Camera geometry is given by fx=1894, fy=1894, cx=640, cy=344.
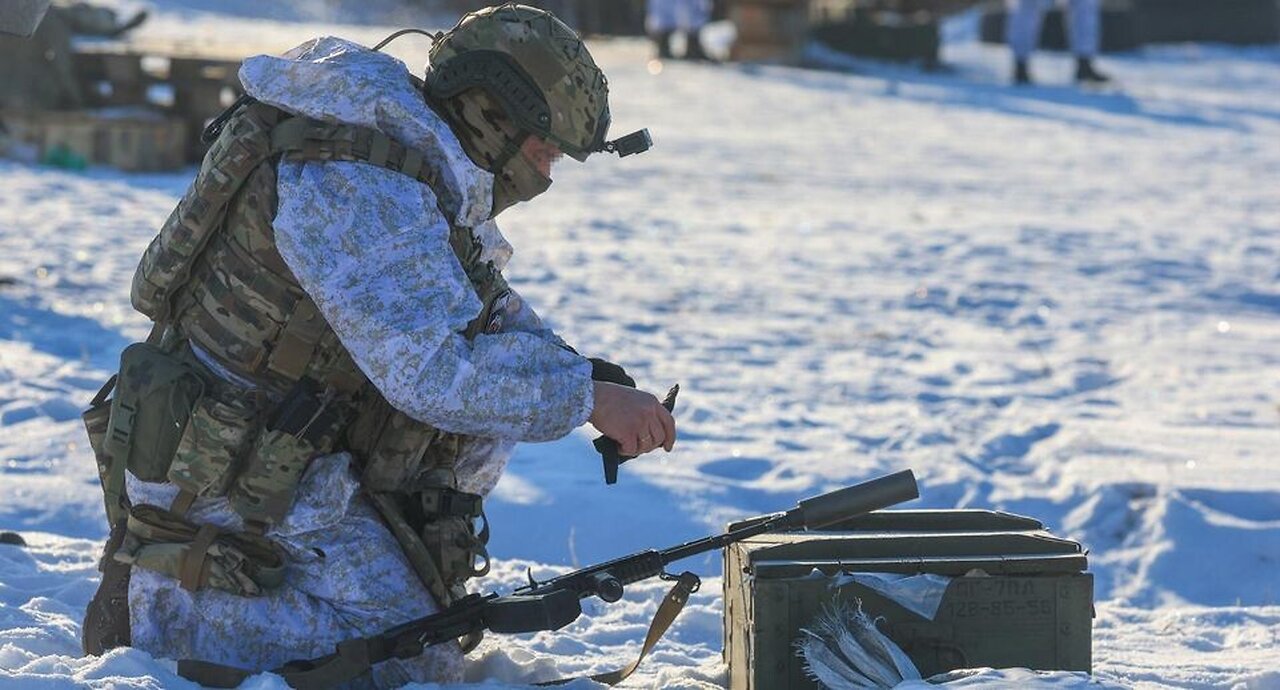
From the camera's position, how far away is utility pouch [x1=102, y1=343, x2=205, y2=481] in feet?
11.7

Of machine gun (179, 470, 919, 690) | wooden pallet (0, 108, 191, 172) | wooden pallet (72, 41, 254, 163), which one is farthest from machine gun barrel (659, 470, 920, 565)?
wooden pallet (0, 108, 191, 172)

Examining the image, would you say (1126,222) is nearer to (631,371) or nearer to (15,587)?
(631,371)

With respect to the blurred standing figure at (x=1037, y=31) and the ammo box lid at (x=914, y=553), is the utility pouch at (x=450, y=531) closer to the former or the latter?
the ammo box lid at (x=914, y=553)

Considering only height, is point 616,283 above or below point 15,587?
below

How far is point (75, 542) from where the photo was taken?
4.88 meters

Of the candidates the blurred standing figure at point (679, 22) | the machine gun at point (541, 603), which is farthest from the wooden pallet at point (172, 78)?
the machine gun at point (541, 603)

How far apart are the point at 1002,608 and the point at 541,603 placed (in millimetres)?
866

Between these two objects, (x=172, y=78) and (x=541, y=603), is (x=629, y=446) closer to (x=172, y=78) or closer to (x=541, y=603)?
(x=541, y=603)

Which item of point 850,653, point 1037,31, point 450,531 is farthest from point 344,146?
point 1037,31

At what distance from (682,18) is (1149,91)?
176 inches

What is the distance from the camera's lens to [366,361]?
3359 mm

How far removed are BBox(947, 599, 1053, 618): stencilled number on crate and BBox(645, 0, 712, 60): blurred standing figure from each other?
1512 cm

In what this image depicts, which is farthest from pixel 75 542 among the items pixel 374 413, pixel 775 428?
pixel 775 428

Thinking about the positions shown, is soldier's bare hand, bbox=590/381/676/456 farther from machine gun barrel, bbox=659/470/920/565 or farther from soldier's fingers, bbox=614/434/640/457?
machine gun barrel, bbox=659/470/920/565
